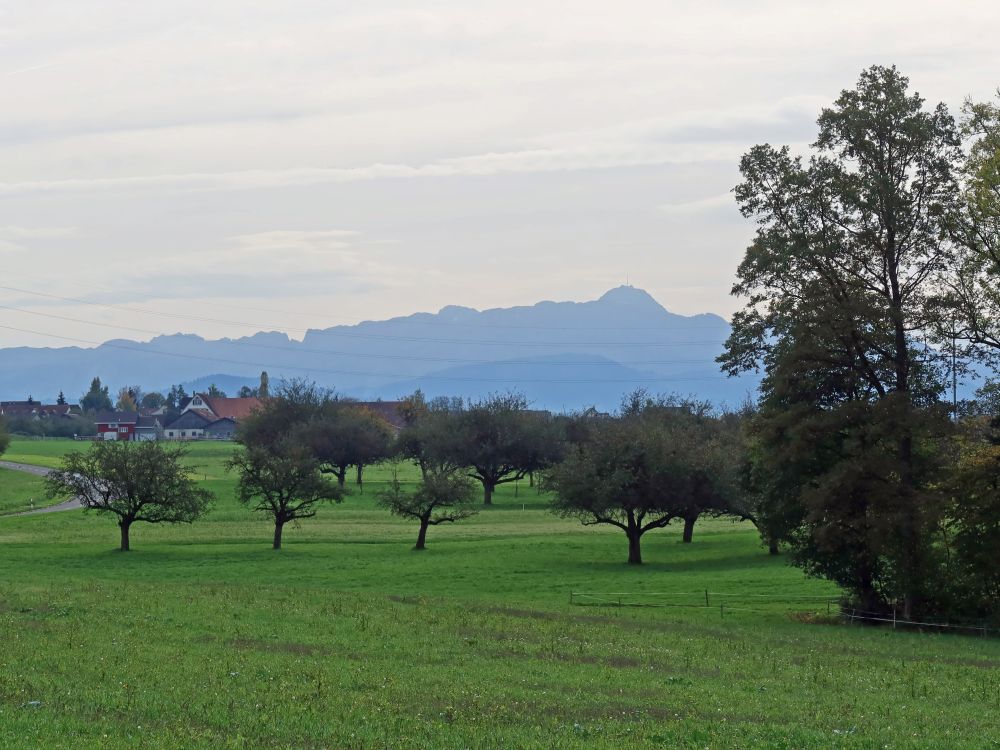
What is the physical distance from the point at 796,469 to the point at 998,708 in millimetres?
23514

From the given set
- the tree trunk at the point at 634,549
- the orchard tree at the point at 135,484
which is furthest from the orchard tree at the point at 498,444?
the tree trunk at the point at 634,549

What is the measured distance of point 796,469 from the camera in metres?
49.2

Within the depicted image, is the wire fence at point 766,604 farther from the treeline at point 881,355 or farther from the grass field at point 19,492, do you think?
the grass field at point 19,492

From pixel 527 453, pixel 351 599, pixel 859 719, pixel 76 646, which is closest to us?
pixel 859 719

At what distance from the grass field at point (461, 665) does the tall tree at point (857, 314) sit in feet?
17.2

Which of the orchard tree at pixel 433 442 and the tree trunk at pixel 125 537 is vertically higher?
the orchard tree at pixel 433 442

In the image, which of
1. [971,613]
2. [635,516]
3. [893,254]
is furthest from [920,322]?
[635,516]

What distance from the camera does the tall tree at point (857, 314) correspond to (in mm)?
46062

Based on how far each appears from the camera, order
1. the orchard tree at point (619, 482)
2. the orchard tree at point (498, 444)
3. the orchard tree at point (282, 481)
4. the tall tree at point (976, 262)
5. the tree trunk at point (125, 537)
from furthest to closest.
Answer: the orchard tree at point (498, 444) < the orchard tree at point (282, 481) < the tree trunk at point (125, 537) < the orchard tree at point (619, 482) < the tall tree at point (976, 262)

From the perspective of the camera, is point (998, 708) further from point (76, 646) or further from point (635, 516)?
point (635, 516)

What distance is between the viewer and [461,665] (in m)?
29.6

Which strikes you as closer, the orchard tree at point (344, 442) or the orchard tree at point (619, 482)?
the orchard tree at point (619, 482)

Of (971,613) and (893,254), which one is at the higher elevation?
(893,254)

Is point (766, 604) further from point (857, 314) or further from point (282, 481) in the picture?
point (282, 481)
